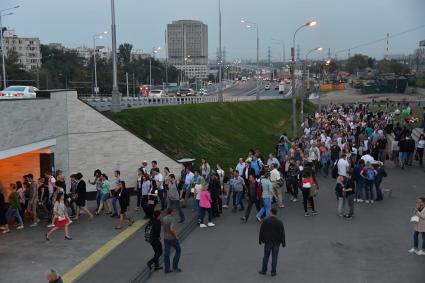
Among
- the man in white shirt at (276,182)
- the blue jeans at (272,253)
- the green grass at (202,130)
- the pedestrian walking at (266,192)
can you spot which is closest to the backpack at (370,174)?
the man in white shirt at (276,182)

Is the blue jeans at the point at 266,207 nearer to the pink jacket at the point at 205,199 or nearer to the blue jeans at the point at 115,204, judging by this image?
the pink jacket at the point at 205,199

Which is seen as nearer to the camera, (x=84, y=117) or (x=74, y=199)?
(x=74, y=199)

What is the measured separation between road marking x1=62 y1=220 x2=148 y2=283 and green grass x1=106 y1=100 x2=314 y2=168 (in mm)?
6840

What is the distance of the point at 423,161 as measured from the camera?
2272 centimetres

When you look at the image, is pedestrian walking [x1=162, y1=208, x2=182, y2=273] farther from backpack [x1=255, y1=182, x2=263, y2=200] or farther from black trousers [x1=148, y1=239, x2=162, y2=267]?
backpack [x1=255, y1=182, x2=263, y2=200]

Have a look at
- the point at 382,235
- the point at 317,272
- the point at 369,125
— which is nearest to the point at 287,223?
the point at 382,235

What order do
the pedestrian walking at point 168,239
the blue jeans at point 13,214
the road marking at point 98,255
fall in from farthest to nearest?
1. the blue jeans at point 13,214
2. the road marking at point 98,255
3. the pedestrian walking at point 168,239

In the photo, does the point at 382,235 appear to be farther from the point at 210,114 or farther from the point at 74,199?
the point at 210,114

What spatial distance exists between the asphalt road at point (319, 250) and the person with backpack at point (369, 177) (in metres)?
0.45

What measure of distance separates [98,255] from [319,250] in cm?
504

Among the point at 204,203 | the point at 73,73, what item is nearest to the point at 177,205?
the point at 204,203

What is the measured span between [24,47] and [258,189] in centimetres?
14441

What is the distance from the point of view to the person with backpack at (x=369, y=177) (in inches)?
607

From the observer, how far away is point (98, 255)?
11477mm
